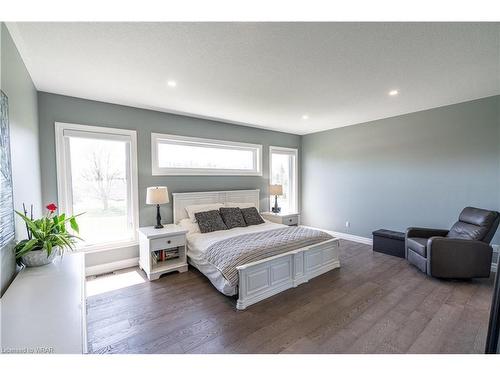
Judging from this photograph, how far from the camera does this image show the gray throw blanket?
245 centimetres

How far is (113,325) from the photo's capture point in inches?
81.8

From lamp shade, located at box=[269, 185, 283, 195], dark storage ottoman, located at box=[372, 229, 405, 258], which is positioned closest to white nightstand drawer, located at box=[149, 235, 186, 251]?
lamp shade, located at box=[269, 185, 283, 195]

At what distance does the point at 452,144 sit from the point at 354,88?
2.18 meters

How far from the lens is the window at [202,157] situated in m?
3.78

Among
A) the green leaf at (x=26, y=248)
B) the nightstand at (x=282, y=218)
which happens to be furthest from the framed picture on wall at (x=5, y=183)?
the nightstand at (x=282, y=218)

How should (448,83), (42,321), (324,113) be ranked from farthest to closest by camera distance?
(324,113), (448,83), (42,321)

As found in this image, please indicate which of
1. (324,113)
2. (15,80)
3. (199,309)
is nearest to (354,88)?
(324,113)

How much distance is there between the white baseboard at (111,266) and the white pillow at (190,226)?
880 mm

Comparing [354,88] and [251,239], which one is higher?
[354,88]

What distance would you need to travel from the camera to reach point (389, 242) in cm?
390

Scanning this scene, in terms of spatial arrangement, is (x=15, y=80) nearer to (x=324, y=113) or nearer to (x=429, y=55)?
(x=429, y=55)

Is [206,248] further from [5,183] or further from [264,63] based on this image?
[264,63]

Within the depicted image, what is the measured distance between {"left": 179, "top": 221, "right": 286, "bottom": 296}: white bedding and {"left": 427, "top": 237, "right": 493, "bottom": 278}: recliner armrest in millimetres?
2413
